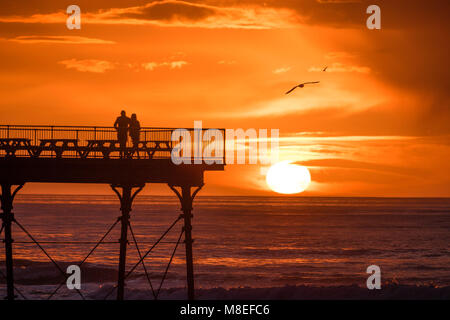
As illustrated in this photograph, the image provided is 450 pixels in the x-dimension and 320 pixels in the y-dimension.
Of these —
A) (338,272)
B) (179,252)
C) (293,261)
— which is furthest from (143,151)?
(179,252)

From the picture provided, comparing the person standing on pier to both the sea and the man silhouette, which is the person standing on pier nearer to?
the man silhouette

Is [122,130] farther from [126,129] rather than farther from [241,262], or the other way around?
[241,262]

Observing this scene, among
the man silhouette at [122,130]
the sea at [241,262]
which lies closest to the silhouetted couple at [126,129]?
the man silhouette at [122,130]

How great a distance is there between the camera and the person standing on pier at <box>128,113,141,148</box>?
30.6 m

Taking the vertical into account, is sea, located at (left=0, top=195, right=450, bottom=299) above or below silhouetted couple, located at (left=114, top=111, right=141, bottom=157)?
below

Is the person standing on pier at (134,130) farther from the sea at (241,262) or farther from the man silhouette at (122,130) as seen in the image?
the sea at (241,262)

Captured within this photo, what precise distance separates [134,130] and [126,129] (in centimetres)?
37

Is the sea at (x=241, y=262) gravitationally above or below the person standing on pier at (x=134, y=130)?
below

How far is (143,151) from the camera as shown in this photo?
3130 cm

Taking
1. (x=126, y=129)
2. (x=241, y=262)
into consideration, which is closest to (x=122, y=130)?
(x=126, y=129)

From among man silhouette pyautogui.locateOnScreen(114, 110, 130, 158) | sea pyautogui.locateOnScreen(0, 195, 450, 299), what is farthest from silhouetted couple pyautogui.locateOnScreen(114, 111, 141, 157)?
sea pyautogui.locateOnScreen(0, 195, 450, 299)

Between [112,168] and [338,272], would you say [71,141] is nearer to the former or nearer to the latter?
[112,168]

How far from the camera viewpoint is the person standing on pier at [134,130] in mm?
30609
